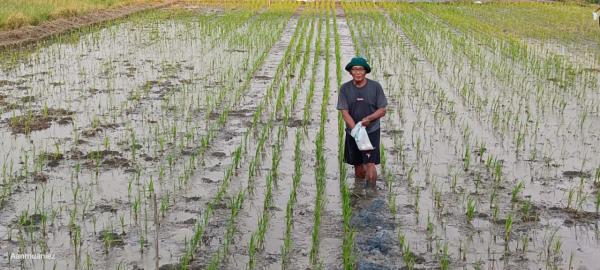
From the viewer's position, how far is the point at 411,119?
6797mm

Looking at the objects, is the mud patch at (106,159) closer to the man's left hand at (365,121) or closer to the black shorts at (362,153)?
the black shorts at (362,153)

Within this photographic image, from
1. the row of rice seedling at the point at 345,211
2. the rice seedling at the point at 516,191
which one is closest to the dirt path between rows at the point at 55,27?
the row of rice seedling at the point at 345,211

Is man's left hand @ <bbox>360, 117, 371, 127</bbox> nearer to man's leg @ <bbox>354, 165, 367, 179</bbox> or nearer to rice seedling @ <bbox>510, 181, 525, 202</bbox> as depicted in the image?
man's leg @ <bbox>354, 165, 367, 179</bbox>

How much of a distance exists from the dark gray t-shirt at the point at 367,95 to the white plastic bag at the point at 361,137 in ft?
0.48

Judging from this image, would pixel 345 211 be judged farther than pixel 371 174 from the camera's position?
No

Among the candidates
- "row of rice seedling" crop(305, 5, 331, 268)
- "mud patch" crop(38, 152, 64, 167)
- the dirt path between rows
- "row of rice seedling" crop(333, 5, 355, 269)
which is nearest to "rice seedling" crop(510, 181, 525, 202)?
"row of rice seedling" crop(333, 5, 355, 269)

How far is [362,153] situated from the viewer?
468cm

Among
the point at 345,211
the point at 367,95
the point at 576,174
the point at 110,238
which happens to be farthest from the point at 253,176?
the point at 576,174

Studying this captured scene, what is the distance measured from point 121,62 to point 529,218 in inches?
278

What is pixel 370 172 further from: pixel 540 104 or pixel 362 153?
pixel 540 104

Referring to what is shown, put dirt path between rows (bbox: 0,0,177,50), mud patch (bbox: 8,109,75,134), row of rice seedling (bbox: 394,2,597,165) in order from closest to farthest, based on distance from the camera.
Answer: mud patch (bbox: 8,109,75,134), row of rice seedling (bbox: 394,2,597,165), dirt path between rows (bbox: 0,0,177,50)

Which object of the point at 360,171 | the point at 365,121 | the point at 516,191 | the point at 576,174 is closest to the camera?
the point at 516,191

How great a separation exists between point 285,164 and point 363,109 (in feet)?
3.02

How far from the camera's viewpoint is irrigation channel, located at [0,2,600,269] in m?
3.74
